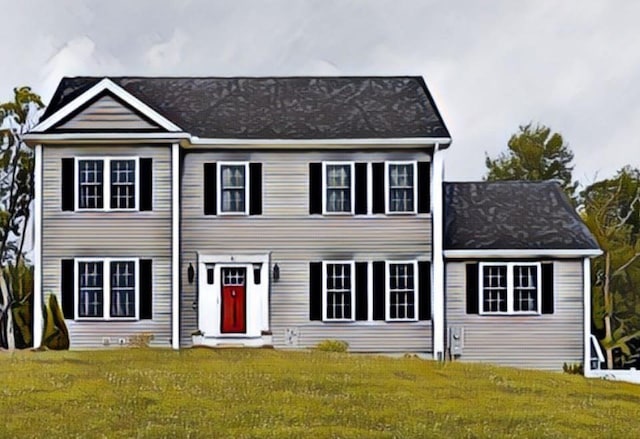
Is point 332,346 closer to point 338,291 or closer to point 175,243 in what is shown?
point 338,291

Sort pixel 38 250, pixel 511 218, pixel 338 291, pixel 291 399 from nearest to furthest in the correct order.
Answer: pixel 291 399 < pixel 38 250 < pixel 338 291 < pixel 511 218

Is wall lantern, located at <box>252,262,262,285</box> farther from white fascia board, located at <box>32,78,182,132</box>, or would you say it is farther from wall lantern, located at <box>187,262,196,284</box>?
white fascia board, located at <box>32,78,182,132</box>

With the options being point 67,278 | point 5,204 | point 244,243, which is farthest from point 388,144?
point 5,204

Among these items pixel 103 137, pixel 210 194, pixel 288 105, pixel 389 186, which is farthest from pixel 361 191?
pixel 103 137

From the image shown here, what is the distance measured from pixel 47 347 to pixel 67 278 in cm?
249

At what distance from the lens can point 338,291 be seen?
2986 centimetres

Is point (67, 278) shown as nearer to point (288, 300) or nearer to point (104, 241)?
point (104, 241)

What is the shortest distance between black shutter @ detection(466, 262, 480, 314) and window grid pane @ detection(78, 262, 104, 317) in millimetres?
9564

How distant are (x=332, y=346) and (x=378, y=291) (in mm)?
1983

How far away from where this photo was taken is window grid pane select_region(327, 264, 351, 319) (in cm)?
2978

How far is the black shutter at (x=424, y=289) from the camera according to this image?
2991 centimetres

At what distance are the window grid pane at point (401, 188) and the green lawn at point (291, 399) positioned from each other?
6.06 m

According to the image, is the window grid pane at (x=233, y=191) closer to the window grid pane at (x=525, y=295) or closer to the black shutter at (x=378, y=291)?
the black shutter at (x=378, y=291)

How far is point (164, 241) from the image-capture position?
96.2 ft
